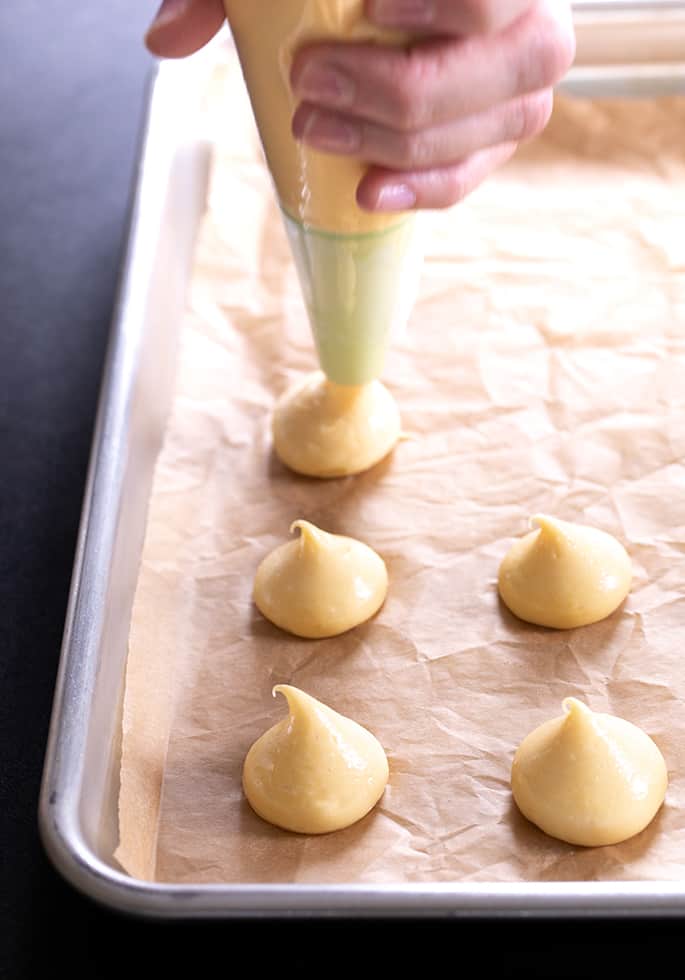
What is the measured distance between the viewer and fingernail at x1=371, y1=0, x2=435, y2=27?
2.65ft

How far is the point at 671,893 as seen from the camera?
0.79 metres

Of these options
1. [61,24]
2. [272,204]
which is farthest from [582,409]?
[61,24]

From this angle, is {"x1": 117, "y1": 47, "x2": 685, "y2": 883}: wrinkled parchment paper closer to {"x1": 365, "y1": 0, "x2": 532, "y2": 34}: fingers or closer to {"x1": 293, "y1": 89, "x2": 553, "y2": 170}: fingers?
{"x1": 293, "y1": 89, "x2": 553, "y2": 170}: fingers

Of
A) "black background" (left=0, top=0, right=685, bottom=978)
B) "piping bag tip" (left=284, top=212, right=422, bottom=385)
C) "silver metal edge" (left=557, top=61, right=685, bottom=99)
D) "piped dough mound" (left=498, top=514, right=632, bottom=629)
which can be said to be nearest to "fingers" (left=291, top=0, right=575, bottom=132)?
"piping bag tip" (left=284, top=212, right=422, bottom=385)

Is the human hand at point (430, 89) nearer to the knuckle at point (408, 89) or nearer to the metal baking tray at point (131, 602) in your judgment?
the knuckle at point (408, 89)

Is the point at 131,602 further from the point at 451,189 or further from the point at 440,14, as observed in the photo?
the point at 440,14

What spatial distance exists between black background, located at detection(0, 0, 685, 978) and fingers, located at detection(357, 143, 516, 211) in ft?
1.65

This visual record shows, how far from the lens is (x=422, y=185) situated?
3.10 feet

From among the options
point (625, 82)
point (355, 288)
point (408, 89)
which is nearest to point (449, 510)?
point (355, 288)

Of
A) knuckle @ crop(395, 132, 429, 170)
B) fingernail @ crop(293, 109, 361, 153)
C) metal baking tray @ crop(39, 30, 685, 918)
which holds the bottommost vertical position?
metal baking tray @ crop(39, 30, 685, 918)

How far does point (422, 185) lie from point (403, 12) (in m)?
0.16

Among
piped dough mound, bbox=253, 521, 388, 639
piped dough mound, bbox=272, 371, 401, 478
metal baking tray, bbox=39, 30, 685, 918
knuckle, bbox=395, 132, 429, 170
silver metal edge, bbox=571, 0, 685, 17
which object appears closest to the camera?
metal baking tray, bbox=39, 30, 685, 918

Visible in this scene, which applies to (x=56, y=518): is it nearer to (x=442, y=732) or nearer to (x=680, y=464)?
(x=442, y=732)

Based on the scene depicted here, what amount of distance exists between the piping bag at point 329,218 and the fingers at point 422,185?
2 cm
